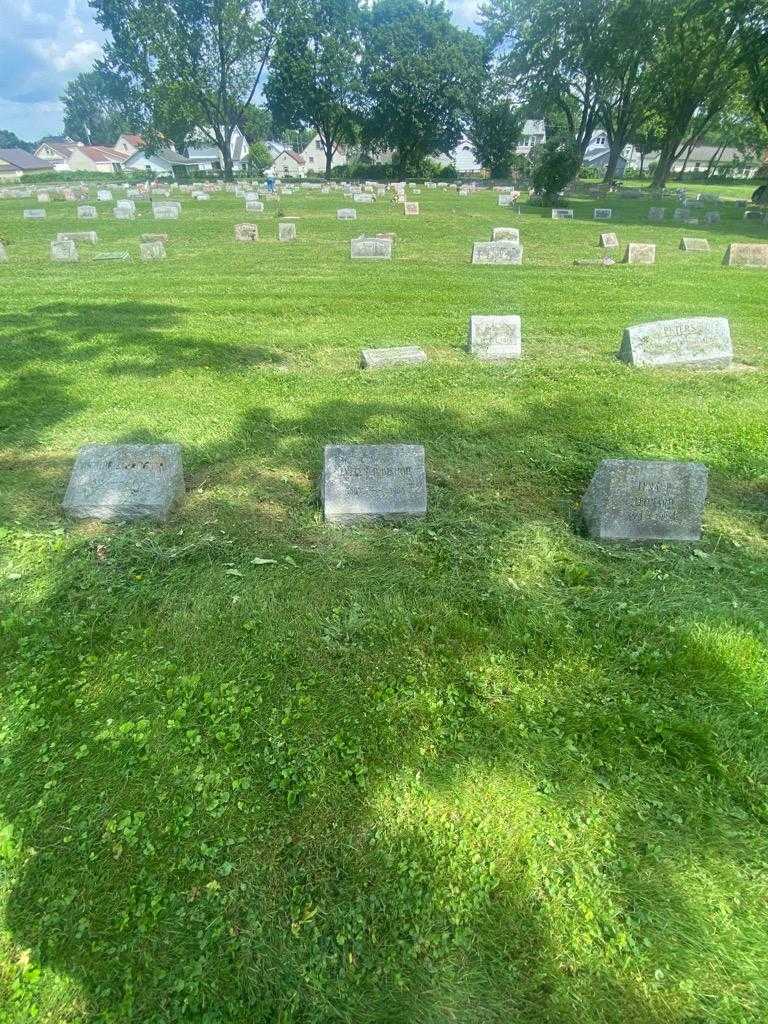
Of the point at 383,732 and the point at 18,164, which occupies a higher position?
the point at 18,164

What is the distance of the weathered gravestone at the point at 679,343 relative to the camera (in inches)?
292

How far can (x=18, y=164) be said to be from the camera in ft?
282

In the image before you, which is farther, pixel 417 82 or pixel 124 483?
pixel 417 82

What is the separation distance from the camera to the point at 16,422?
591cm

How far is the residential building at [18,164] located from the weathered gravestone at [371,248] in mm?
93634

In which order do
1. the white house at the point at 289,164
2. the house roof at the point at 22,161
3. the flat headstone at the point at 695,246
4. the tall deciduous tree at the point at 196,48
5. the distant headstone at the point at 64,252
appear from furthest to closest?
→ 1. the white house at the point at 289,164
2. the house roof at the point at 22,161
3. the tall deciduous tree at the point at 196,48
4. the flat headstone at the point at 695,246
5. the distant headstone at the point at 64,252

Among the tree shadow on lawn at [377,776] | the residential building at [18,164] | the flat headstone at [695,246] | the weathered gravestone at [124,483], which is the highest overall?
the residential building at [18,164]

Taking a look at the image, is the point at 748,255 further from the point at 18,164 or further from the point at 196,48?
the point at 18,164

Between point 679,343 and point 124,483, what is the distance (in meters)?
6.99

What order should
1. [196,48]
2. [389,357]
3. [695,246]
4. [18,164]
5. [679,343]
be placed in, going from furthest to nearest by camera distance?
[18,164] → [196,48] → [695,246] → [679,343] → [389,357]

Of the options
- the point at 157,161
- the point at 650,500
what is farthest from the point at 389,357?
the point at 157,161

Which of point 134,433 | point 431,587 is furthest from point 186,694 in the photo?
point 134,433

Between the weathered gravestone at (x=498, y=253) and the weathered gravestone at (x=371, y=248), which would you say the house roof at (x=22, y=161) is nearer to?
the weathered gravestone at (x=371, y=248)

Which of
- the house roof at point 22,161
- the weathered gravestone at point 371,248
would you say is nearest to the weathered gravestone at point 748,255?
the weathered gravestone at point 371,248
